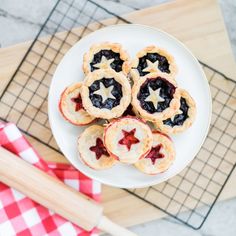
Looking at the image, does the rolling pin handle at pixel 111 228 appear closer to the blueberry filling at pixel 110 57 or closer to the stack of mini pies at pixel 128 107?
the stack of mini pies at pixel 128 107

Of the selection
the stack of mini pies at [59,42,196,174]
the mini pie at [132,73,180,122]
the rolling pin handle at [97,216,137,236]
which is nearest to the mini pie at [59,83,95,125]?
the stack of mini pies at [59,42,196,174]

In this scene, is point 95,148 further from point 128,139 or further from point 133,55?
point 133,55

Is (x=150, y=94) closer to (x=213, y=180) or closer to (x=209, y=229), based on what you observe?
(x=213, y=180)

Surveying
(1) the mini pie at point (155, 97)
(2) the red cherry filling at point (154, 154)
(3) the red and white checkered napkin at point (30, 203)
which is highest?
(1) the mini pie at point (155, 97)

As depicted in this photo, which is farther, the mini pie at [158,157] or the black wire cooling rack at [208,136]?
the black wire cooling rack at [208,136]

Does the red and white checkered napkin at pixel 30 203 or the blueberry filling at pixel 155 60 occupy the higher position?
the blueberry filling at pixel 155 60

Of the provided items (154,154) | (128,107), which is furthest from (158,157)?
(128,107)

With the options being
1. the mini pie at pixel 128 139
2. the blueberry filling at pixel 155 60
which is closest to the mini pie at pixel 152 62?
the blueberry filling at pixel 155 60
